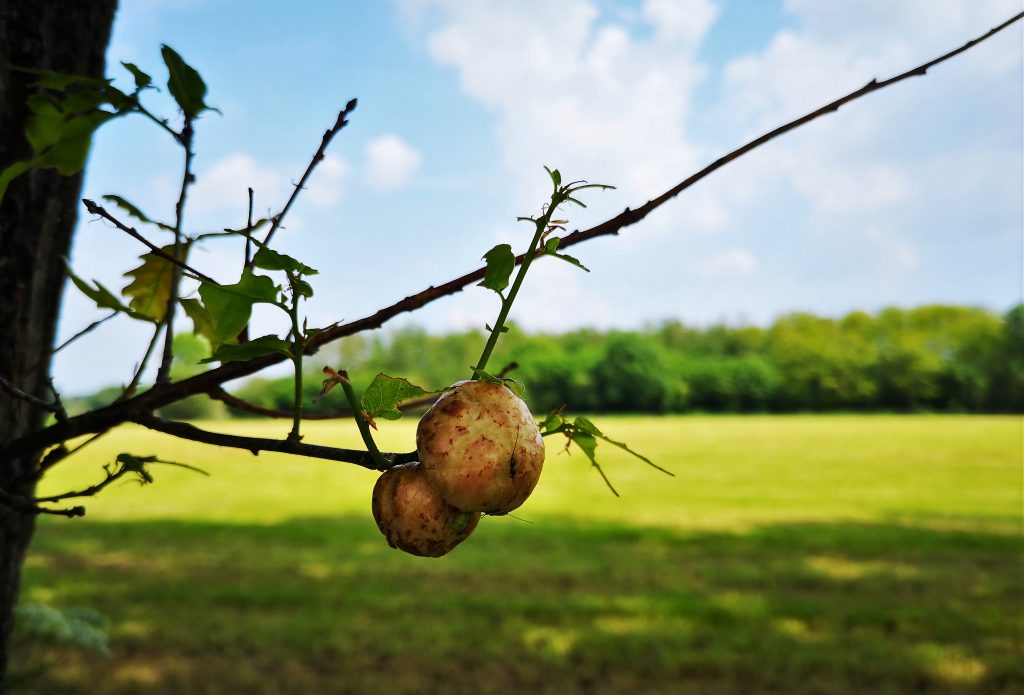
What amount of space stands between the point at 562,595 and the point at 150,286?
6.78 metres

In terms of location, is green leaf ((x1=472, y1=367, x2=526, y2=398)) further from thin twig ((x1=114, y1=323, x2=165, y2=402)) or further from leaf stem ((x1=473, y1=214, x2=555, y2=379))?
thin twig ((x1=114, y1=323, x2=165, y2=402))

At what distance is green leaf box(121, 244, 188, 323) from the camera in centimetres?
109

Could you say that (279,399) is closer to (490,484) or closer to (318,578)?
(490,484)

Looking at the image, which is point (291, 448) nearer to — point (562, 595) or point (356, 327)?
point (356, 327)

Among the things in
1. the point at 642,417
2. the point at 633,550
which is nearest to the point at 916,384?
the point at 642,417

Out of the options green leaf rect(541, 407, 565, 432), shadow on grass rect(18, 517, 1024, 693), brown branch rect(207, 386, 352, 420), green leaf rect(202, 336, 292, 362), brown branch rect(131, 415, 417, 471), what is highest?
green leaf rect(202, 336, 292, 362)

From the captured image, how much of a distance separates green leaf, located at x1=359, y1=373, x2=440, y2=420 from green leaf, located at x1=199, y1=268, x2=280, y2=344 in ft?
0.33

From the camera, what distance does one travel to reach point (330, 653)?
6012mm

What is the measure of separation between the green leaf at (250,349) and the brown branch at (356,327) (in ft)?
0.22

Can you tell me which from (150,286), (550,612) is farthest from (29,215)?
(550,612)

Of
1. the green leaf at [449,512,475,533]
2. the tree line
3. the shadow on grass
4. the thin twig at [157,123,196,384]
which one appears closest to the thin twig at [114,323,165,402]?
the thin twig at [157,123,196,384]

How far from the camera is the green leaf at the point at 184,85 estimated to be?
2.57 feet

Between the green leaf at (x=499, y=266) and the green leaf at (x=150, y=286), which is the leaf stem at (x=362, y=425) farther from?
the green leaf at (x=150, y=286)

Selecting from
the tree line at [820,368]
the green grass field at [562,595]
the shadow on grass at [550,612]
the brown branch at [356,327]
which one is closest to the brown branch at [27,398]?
the brown branch at [356,327]
